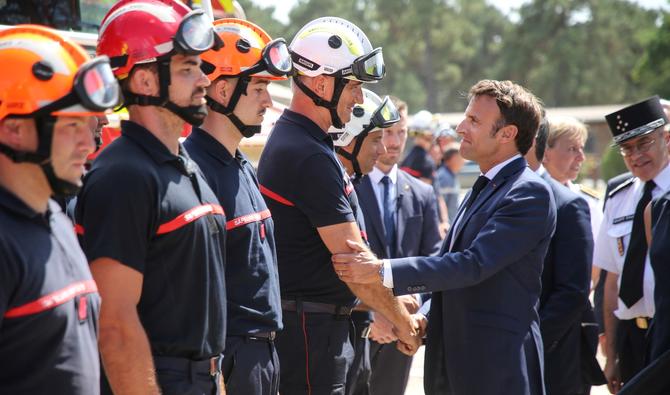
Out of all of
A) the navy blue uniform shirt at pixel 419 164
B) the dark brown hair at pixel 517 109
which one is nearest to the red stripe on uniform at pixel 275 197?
the dark brown hair at pixel 517 109

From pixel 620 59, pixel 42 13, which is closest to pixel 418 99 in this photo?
pixel 620 59

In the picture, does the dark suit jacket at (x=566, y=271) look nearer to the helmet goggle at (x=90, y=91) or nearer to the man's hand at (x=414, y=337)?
the man's hand at (x=414, y=337)

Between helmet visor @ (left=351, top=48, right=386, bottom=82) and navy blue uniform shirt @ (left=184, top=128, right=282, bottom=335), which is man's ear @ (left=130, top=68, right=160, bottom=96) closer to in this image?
navy blue uniform shirt @ (left=184, top=128, right=282, bottom=335)

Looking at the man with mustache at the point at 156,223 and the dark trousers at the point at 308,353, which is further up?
the man with mustache at the point at 156,223

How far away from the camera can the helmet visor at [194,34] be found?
349 centimetres

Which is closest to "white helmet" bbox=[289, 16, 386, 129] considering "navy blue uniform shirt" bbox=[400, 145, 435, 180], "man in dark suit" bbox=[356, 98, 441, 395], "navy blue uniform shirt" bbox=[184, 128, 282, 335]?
"navy blue uniform shirt" bbox=[184, 128, 282, 335]

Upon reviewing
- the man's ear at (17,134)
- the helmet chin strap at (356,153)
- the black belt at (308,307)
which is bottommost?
the black belt at (308,307)

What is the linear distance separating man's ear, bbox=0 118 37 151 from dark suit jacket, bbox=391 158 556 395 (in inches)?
95.3

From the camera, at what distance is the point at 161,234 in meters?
3.33

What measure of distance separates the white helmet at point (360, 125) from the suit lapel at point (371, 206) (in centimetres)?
45

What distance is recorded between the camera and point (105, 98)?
293 centimetres

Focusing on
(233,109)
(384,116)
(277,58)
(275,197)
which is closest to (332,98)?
(275,197)

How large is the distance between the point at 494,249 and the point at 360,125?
2.02 meters

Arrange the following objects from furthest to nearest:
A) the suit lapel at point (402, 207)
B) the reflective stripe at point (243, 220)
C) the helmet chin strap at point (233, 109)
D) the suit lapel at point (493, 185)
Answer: the suit lapel at point (402, 207), the suit lapel at point (493, 185), the helmet chin strap at point (233, 109), the reflective stripe at point (243, 220)
